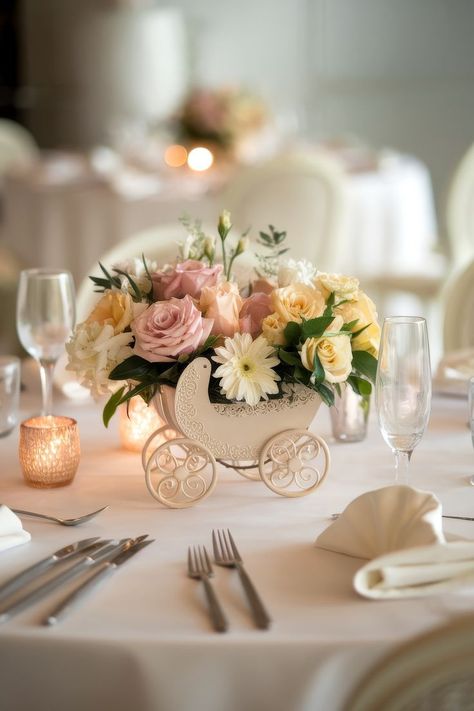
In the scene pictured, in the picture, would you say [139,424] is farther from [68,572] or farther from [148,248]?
[148,248]

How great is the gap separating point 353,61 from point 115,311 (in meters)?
6.54

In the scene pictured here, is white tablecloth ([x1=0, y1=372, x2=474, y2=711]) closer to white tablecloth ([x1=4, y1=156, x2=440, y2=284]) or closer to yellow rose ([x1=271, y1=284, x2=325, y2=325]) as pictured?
yellow rose ([x1=271, y1=284, x2=325, y2=325])

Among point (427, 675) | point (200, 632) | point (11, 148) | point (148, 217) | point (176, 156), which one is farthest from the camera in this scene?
point (11, 148)

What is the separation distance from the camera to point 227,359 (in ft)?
4.47

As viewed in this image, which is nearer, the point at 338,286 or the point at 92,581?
the point at 92,581

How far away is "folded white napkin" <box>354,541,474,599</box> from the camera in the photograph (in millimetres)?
1113

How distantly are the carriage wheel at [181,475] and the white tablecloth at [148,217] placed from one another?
288 cm

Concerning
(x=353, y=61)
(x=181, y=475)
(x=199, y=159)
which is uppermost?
(x=353, y=61)

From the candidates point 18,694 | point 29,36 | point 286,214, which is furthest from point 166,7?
point 18,694

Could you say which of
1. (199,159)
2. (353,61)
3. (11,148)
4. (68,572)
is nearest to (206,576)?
(68,572)

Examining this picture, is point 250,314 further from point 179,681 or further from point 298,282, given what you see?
point 179,681

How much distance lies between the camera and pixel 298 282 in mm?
1450

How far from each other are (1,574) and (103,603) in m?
0.15

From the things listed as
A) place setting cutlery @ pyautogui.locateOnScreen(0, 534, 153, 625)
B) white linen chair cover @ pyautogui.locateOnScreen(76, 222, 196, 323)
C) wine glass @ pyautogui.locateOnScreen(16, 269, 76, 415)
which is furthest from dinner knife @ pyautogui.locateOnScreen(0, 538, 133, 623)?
white linen chair cover @ pyautogui.locateOnScreen(76, 222, 196, 323)
